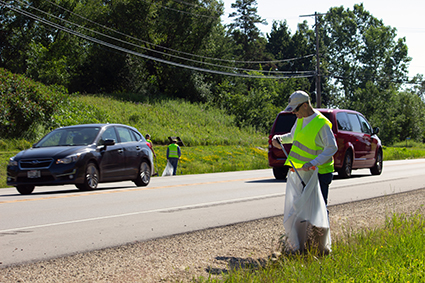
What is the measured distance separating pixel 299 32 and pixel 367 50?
Result: 40.5ft

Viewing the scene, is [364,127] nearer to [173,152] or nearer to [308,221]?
[173,152]

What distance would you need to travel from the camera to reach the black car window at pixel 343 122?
15.9 m

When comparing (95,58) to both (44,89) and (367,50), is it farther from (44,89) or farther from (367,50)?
(367,50)

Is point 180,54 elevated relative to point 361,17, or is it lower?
lower

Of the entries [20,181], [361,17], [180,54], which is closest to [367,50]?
[361,17]

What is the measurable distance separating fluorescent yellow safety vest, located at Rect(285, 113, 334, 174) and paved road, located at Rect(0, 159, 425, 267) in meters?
2.41

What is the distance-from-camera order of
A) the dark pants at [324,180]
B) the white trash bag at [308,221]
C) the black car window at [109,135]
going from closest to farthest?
the white trash bag at [308,221] → the dark pants at [324,180] → the black car window at [109,135]

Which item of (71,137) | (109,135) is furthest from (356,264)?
(109,135)

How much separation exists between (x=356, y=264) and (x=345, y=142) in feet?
36.9

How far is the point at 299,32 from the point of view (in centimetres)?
9431

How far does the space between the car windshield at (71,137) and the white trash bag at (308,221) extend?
9.06m

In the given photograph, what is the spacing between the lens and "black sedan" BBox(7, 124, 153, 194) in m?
12.4

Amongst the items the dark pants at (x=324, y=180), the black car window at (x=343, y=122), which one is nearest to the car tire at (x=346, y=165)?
the black car window at (x=343, y=122)

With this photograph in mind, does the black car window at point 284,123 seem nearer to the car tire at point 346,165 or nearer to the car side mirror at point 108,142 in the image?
the car tire at point 346,165
